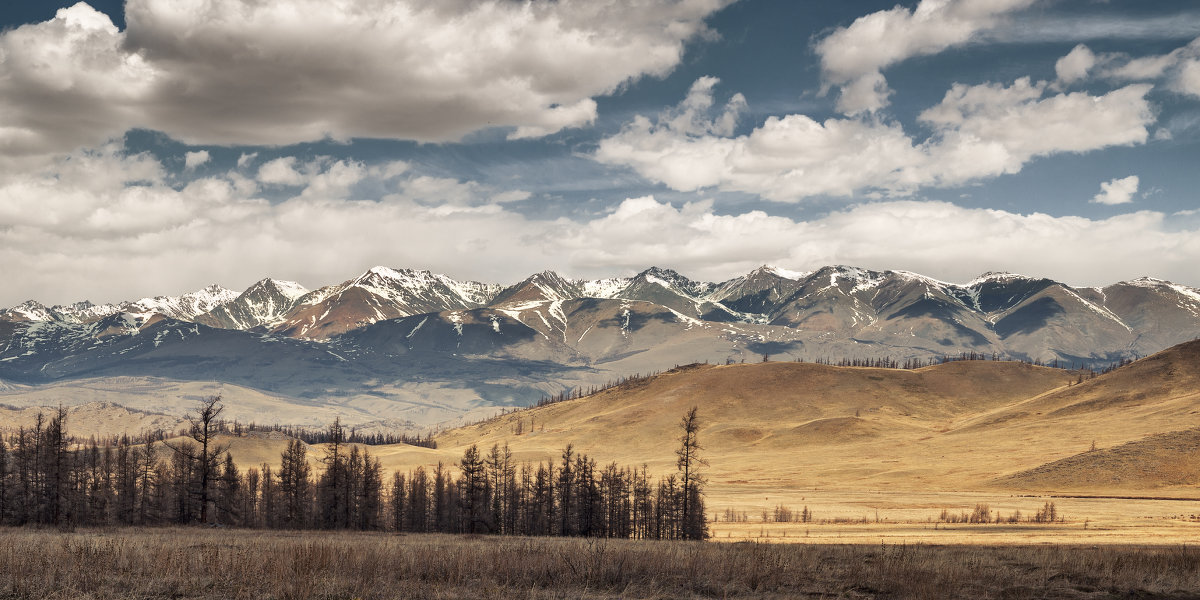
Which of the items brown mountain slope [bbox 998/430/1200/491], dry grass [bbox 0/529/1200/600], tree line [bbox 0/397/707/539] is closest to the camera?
dry grass [bbox 0/529/1200/600]

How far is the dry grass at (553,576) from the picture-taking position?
15.8 meters

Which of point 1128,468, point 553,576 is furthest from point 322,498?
point 1128,468

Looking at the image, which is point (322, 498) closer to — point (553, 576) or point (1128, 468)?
point (553, 576)

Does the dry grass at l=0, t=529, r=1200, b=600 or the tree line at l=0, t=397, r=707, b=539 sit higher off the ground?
the dry grass at l=0, t=529, r=1200, b=600

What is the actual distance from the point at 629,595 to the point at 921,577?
7233 millimetres

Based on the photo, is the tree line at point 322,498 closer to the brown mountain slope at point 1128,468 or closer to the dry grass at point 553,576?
the dry grass at point 553,576

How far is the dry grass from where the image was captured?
51.9 feet

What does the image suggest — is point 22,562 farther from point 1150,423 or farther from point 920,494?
point 1150,423

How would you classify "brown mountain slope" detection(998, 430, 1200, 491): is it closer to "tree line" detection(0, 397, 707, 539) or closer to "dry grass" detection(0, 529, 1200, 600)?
"tree line" detection(0, 397, 707, 539)

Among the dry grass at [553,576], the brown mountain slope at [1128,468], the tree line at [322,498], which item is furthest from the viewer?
the brown mountain slope at [1128,468]

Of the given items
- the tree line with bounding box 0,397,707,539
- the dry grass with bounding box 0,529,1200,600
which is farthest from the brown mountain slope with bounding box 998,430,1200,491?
the dry grass with bounding box 0,529,1200,600

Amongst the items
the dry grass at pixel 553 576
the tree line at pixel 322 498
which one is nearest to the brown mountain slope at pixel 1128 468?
the tree line at pixel 322 498

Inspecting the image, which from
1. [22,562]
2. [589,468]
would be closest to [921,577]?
[22,562]

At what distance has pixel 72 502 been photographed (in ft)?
261
